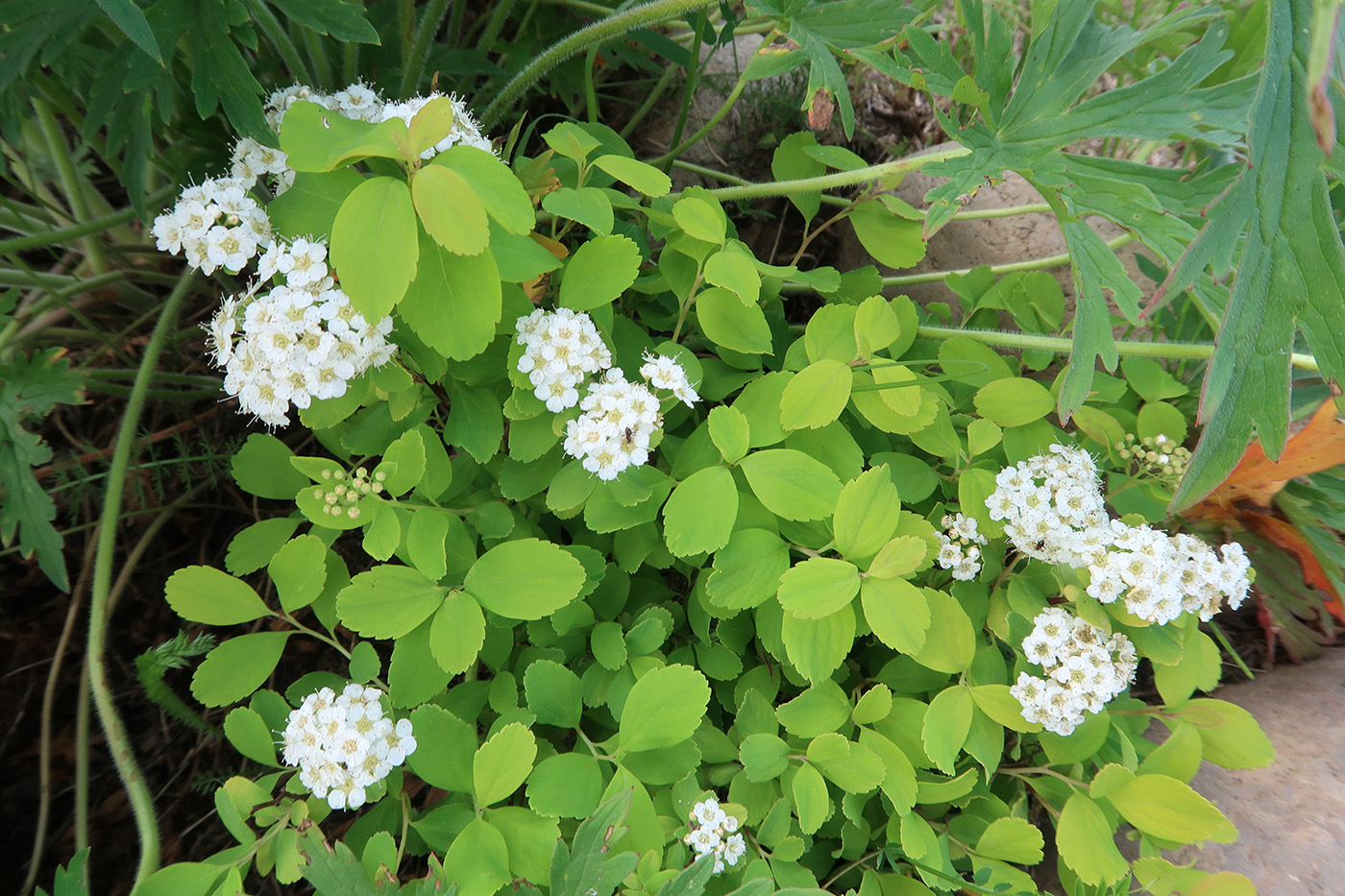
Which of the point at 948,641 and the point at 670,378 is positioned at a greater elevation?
the point at 670,378

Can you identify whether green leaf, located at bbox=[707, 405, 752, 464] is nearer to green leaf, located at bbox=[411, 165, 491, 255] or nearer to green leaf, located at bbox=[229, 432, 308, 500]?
green leaf, located at bbox=[411, 165, 491, 255]

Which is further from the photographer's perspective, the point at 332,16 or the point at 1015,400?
the point at 1015,400

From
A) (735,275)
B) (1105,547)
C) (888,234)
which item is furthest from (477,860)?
(888,234)

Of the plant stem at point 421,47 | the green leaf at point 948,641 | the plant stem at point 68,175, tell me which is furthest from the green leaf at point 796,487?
the plant stem at point 68,175

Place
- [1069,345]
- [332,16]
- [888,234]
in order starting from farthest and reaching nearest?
1. [888,234]
2. [1069,345]
3. [332,16]

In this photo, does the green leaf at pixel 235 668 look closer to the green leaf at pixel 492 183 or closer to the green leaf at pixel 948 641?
the green leaf at pixel 492 183

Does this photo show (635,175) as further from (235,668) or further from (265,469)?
(235,668)

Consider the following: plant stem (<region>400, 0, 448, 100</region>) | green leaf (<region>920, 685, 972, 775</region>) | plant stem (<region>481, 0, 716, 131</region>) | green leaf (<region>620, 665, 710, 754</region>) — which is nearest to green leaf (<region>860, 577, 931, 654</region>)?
green leaf (<region>920, 685, 972, 775</region>)
